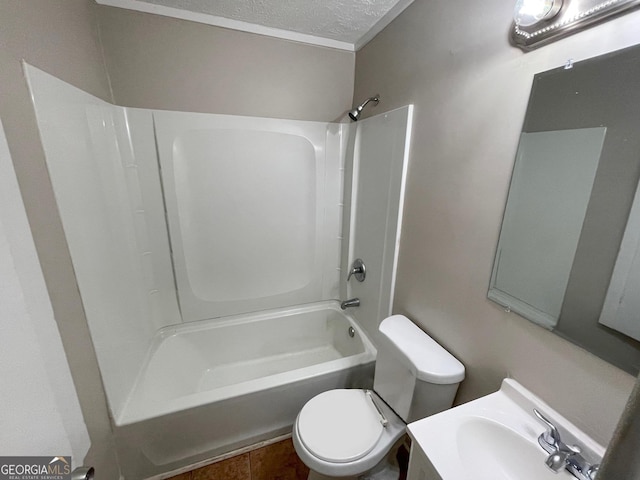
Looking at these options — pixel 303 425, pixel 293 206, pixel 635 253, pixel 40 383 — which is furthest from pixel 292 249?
pixel 635 253

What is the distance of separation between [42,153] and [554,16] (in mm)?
1565

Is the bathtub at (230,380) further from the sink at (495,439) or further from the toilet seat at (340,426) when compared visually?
the sink at (495,439)

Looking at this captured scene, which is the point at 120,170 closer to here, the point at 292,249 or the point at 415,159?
the point at 292,249

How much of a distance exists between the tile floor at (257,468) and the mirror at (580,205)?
1408 mm

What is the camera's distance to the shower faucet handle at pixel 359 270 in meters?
1.83

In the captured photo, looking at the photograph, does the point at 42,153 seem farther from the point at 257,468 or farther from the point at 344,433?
the point at 257,468

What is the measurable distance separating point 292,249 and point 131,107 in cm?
132

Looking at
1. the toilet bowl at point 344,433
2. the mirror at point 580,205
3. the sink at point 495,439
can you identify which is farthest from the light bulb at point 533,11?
the toilet bowl at point 344,433

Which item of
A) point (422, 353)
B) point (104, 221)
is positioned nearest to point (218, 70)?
point (104, 221)

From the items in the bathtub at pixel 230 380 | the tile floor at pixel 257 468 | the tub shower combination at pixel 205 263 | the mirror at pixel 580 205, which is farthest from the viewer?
the tile floor at pixel 257 468

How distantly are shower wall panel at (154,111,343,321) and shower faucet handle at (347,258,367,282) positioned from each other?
0.27 metres

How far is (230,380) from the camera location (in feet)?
6.05

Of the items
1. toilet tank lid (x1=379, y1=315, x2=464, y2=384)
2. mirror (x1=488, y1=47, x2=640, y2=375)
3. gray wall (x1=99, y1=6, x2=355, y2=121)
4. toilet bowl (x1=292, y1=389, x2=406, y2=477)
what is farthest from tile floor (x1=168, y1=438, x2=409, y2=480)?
gray wall (x1=99, y1=6, x2=355, y2=121)

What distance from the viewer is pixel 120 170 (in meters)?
1.48
